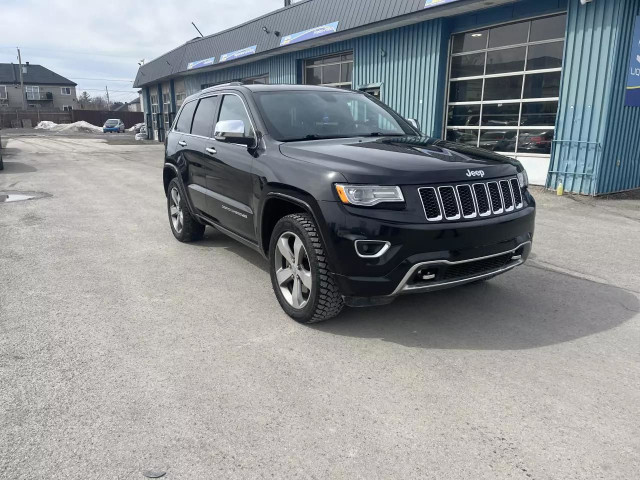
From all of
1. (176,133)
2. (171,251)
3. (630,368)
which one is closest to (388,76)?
(176,133)

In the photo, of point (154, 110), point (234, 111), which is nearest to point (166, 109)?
point (154, 110)

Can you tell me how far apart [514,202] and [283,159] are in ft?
5.92

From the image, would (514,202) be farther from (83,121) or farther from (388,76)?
(83,121)

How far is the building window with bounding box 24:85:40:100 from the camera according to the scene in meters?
87.2

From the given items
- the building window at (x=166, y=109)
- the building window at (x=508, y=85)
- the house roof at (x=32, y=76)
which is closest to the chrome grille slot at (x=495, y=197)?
the building window at (x=508, y=85)

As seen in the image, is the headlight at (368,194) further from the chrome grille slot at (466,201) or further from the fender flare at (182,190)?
the fender flare at (182,190)

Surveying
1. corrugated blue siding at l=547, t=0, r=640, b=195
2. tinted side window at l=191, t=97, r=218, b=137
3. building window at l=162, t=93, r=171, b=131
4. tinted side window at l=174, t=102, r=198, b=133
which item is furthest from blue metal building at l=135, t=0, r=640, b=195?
building window at l=162, t=93, r=171, b=131

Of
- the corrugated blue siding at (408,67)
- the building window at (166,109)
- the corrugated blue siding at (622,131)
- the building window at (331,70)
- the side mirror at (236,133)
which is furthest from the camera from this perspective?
the building window at (166,109)

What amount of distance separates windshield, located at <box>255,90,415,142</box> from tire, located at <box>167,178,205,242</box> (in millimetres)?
2037

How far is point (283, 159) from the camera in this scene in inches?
152

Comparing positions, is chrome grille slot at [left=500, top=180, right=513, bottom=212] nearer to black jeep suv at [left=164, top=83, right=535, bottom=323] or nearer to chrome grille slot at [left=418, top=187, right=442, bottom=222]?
black jeep suv at [left=164, top=83, right=535, bottom=323]

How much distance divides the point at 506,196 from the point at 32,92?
102826 mm

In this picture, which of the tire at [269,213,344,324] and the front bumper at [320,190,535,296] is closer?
the front bumper at [320,190,535,296]

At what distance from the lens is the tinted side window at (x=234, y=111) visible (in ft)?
14.6
